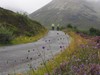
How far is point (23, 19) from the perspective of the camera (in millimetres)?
53938

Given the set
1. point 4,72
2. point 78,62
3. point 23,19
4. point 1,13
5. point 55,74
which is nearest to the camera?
point 55,74

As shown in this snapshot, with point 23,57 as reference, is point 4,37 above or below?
above

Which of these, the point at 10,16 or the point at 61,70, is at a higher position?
the point at 10,16

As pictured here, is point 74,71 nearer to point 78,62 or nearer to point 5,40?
point 78,62

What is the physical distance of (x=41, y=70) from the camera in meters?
10.3

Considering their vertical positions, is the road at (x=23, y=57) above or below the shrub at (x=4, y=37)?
below

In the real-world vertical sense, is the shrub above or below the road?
above

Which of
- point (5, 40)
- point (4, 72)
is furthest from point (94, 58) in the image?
point (5, 40)

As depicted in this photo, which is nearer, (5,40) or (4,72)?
(4,72)

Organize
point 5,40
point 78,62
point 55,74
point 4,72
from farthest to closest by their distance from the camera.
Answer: point 5,40
point 4,72
point 78,62
point 55,74

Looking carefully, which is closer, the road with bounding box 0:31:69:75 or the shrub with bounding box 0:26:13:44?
the road with bounding box 0:31:69:75

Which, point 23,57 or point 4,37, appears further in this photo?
point 4,37

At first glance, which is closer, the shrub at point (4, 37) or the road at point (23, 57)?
the road at point (23, 57)

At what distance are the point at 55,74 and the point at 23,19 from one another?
153 ft
